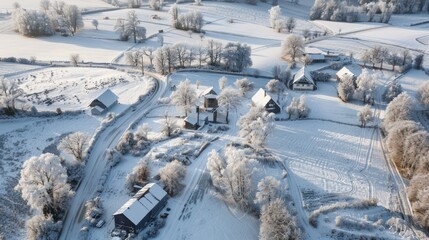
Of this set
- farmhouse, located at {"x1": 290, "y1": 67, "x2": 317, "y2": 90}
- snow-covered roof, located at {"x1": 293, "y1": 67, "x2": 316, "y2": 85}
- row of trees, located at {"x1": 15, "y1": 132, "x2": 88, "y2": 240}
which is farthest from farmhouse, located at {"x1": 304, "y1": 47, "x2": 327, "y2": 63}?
row of trees, located at {"x1": 15, "y1": 132, "x2": 88, "y2": 240}

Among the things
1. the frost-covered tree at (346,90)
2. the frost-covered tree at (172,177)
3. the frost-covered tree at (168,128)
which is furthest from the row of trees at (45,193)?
the frost-covered tree at (346,90)

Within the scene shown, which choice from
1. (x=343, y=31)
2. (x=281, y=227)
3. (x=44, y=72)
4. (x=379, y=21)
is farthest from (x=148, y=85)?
(x=379, y=21)

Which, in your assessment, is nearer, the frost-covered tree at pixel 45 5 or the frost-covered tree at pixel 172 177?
the frost-covered tree at pixel 172 177

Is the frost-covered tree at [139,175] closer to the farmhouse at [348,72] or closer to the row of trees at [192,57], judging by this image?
the row of trees at [192,57]

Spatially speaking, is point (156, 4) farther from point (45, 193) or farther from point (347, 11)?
point (45, 193)

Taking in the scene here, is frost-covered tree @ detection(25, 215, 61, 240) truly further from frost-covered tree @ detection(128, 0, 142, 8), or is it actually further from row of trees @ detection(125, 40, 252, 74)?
frost-covered tree @ detection(128, 0, 142, 8)
